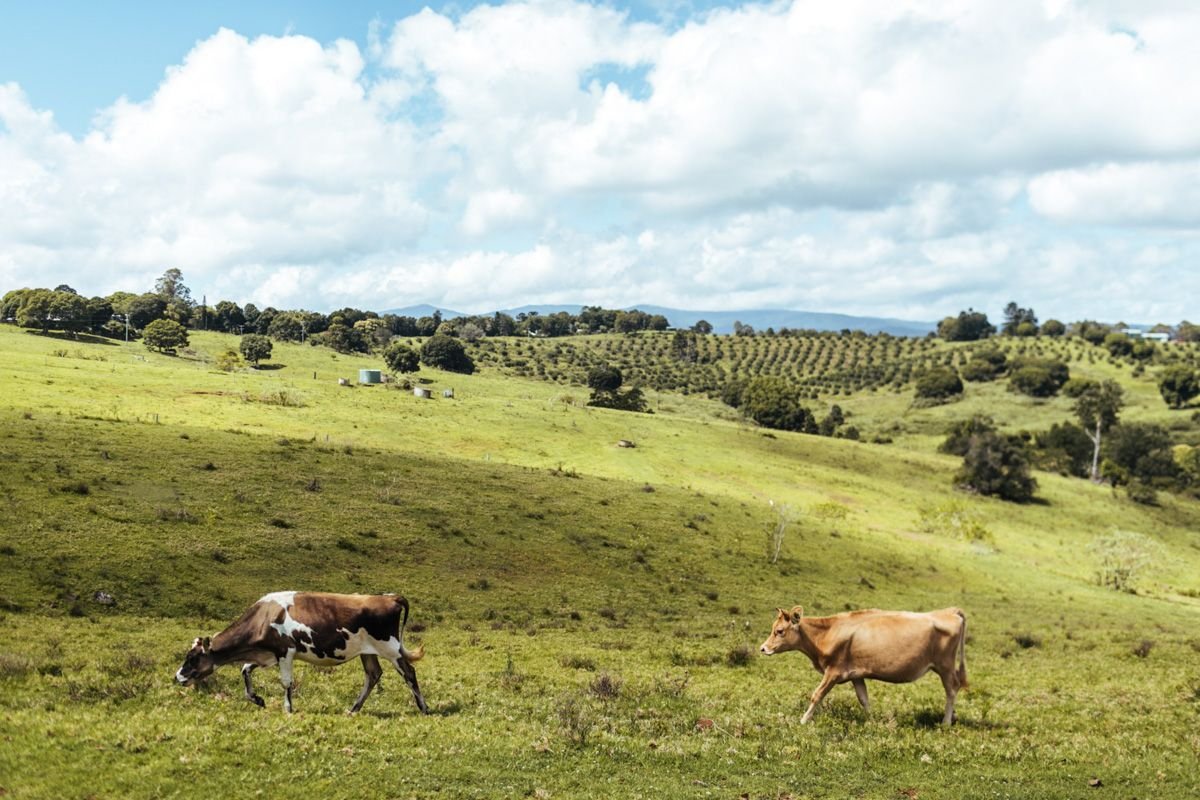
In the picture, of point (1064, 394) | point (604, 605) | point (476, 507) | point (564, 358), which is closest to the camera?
point (604, 605)

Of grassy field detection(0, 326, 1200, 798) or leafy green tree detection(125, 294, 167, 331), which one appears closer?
grassy field detection(0, 326, 1200, 798)

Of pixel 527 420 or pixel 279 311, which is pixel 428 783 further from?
pixel 279 311

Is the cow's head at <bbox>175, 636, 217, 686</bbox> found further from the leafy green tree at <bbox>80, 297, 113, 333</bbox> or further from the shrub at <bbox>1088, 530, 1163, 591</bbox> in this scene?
the leafy green tree at <bbox>80, 297, 113, 333</bbox>

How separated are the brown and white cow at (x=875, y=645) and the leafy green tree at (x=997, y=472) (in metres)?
83.2

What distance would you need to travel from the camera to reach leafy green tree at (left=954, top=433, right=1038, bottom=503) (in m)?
93.2

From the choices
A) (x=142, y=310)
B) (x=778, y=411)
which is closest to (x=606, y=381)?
(x=778, y=411)

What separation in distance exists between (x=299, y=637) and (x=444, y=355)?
136 metres

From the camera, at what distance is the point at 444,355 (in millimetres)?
148750

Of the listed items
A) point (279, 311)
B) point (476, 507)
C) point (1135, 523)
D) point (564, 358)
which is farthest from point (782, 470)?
point (279, 311)

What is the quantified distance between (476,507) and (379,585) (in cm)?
1349

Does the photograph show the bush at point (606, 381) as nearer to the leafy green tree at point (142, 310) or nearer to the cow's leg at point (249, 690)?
the leafy green tree at point (142, 310)

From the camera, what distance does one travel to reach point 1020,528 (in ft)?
268

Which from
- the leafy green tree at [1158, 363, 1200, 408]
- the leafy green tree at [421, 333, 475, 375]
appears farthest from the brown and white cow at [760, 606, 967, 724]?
the leafy green tree at [1158, 363, 1200, 408]

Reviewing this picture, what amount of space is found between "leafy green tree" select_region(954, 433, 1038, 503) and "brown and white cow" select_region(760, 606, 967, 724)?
8320cm
